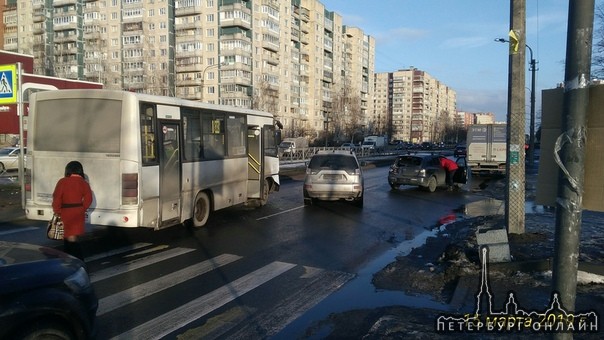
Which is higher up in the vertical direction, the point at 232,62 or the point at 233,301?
the point at 232,62

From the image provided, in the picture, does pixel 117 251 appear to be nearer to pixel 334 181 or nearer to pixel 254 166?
pixel 254 166

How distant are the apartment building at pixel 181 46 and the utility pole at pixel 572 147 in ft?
249

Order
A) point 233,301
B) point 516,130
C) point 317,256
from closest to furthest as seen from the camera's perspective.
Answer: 1. point 233,301
2. point 317,256
3. point 516,130

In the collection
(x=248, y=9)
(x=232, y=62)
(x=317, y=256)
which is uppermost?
(x=248, y=9)

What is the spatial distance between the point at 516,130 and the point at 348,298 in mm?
5351

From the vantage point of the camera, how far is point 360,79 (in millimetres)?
135125

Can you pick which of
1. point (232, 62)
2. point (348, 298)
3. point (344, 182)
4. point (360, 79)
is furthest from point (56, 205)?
point (360, 79)

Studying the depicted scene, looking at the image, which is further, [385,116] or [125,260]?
[385,116]

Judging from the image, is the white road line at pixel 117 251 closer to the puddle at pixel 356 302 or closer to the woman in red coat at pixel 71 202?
the woman in red coat at pixel 71 202

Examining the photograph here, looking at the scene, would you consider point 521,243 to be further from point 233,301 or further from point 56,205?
point 56,205

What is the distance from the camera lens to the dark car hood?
3207 millimetres

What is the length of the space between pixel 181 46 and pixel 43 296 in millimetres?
93579

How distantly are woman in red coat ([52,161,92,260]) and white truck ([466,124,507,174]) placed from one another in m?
27.5

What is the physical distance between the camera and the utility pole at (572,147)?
2.37 m
